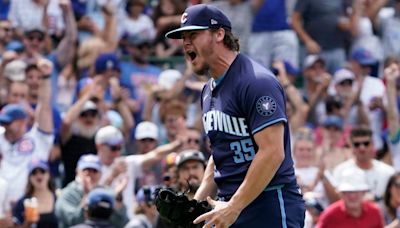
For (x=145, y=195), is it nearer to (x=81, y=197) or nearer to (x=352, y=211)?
(x=81, y=197)

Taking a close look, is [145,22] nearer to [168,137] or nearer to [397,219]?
[168,137]

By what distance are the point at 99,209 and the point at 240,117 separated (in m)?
3.69

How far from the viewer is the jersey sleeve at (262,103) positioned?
19.6ft

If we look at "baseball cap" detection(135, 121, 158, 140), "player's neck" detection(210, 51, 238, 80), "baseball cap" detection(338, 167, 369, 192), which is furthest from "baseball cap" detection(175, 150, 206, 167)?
"player's neck" detection(210, 51, 238, 80)

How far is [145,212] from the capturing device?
34.1 ft

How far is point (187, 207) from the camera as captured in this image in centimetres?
628

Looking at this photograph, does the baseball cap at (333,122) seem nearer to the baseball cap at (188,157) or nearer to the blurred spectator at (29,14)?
the baseball cap at (188,157)

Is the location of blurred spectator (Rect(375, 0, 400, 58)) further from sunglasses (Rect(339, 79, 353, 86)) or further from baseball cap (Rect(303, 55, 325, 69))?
sunglasses (Rect(339, 79, 353, 86))

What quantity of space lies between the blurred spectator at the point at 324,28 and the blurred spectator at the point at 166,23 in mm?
1502

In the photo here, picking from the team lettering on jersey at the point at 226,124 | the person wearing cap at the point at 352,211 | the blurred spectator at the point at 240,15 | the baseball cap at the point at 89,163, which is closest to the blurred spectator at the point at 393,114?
the blurred spectator at the point at 240,15

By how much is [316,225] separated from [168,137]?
7.50ft

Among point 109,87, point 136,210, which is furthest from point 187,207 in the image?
point 109,87

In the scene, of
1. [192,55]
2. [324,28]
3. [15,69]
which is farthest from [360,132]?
[192,55]

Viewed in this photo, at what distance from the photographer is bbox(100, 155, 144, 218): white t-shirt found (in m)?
11.1
